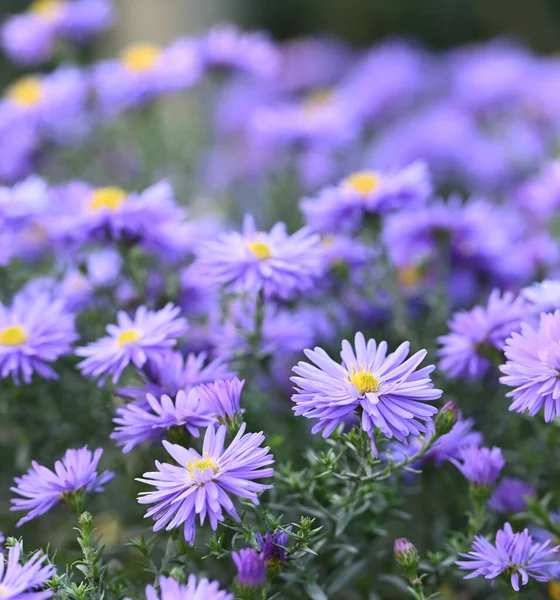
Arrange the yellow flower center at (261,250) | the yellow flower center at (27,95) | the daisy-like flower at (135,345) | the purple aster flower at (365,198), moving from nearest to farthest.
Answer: the daisy-like flower at (135,345) → the yellow flower center at (261,250) → the purple aster flower at (365,198) → the yellow flower center at (27,95)

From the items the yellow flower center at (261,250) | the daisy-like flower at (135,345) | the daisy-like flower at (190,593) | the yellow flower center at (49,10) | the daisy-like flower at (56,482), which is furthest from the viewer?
the yellow flower center at (49,10)

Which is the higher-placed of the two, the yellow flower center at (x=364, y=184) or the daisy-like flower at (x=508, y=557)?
the yellow flower center at (x=364, y=184)

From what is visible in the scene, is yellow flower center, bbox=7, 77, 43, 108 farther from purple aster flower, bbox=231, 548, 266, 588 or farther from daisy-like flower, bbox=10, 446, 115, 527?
purple aster flower, bbox=231, 548, 266, 588

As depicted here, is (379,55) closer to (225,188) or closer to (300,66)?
(300,66)

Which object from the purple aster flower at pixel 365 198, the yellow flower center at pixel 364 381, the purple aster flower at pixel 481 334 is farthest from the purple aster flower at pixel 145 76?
the yellow flower center at pixel 364 381

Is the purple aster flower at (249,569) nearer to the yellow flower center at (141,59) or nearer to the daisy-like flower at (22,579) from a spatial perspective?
the daisy-like flower at (22,579)

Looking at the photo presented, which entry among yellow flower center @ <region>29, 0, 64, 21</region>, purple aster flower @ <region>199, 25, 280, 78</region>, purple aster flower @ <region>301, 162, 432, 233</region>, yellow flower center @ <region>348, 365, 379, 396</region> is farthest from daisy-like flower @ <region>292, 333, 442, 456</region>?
yellow flower center @ <region>29, 0, 64, 21</region>
